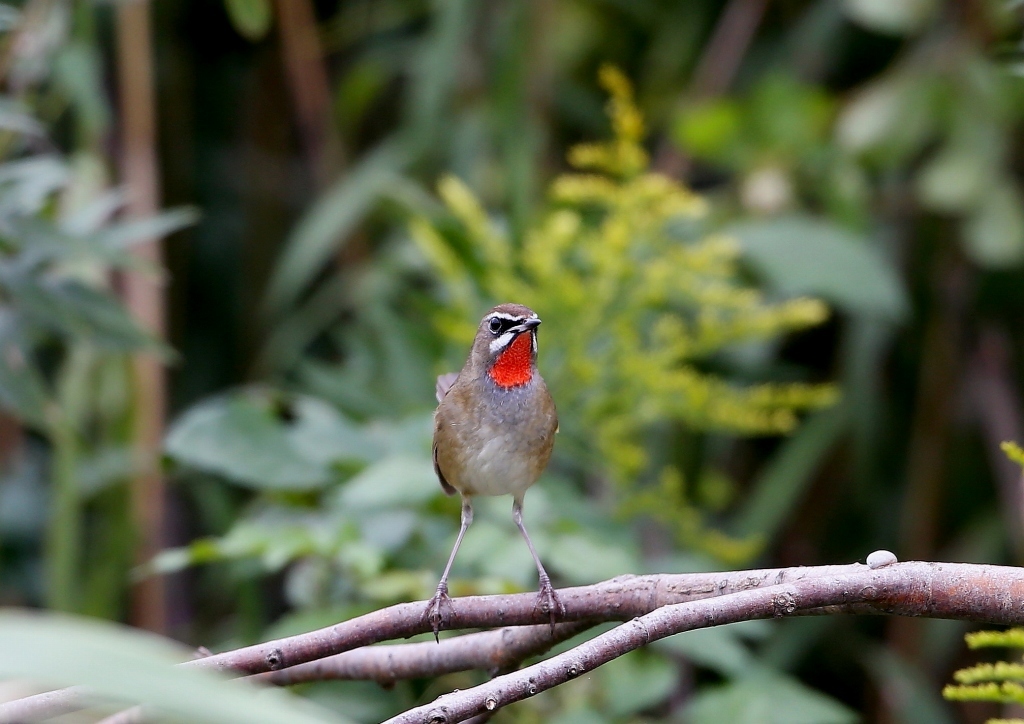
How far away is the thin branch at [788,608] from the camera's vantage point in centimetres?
124

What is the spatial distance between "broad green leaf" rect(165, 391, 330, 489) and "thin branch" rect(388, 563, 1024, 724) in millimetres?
1270

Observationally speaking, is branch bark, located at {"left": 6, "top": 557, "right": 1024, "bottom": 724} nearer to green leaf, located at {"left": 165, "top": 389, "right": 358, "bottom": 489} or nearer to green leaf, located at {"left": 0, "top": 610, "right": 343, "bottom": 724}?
green leaf, located at {"left": 0, "top": 610, "right": 343, "bottom": 724}

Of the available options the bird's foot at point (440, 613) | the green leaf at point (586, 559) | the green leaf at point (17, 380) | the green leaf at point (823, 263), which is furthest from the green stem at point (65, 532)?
the green leaf at point (823, 263)

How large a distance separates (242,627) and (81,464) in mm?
839

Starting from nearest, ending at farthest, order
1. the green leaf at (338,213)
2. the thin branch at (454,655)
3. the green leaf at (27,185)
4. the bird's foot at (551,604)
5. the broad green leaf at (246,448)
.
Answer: the bird's foot at (551,604), the thin branch at (454,655), the green leaf at (27,185), the broad green leaf at (246,448), the green leaf at (338,213)

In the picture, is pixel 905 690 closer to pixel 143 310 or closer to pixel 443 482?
pixel 443 482

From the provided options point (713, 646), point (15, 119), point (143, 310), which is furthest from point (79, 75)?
point (713, 646)

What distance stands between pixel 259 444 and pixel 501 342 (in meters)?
0.60

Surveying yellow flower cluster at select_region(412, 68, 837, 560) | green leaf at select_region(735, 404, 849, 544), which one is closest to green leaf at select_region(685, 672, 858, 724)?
yellow flower cluster at select_region(412, 68, 837, 560)

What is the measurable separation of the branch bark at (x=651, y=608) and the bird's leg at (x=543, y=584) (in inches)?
0.5

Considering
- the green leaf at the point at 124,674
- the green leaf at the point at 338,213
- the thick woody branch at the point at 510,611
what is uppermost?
the green leaf at the point at 338,213

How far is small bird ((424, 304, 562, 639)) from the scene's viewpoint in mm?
2227

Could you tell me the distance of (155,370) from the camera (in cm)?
367

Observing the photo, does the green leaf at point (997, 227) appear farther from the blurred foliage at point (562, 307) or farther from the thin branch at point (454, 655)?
the thin branch at point (454, 655)
